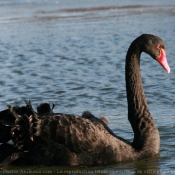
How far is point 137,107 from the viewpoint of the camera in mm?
5832

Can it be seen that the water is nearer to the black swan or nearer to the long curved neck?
the black swan

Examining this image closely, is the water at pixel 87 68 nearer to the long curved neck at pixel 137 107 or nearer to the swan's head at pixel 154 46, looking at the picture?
the long curved neck at pixel 137 107

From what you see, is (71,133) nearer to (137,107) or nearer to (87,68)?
(137,107)

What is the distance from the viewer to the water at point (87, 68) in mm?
6891

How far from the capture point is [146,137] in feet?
18.7

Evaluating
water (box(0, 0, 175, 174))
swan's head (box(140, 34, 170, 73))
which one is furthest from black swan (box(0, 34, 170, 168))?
water (box(0, 0, 175, 174))

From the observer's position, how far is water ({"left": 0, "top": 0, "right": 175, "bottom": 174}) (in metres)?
6.89

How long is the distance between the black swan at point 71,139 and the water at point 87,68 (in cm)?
11

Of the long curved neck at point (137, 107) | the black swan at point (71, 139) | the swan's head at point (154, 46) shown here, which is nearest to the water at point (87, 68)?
the black swan at point (71, 139)

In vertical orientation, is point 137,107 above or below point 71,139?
above

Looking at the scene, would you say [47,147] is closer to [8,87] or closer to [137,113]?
[137,113]

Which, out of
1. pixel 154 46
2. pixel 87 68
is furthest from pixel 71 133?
pixel 87 68

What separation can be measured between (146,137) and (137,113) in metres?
0.28

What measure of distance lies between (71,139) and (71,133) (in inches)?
Answer: 2.3
